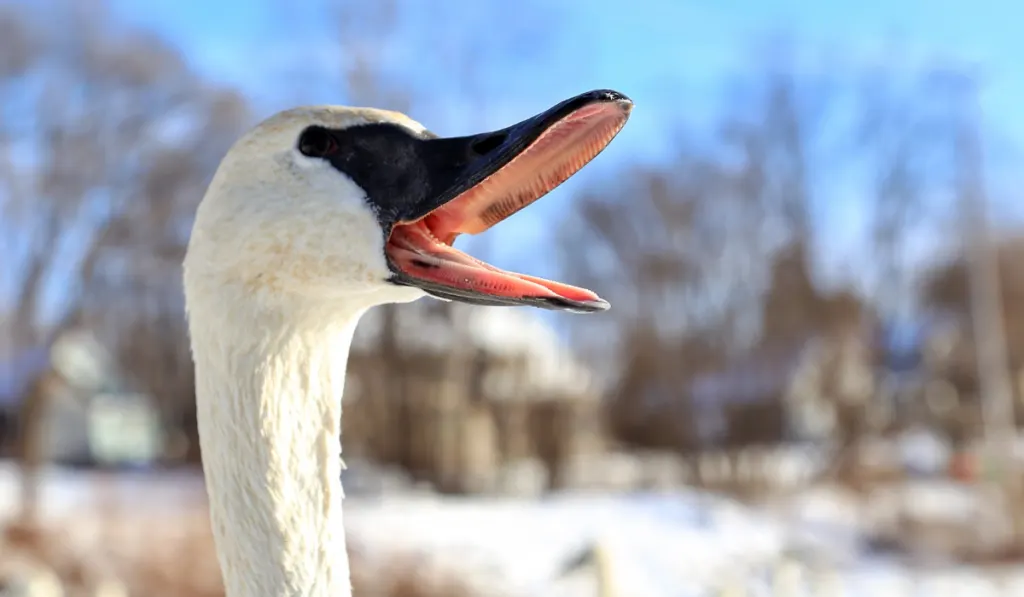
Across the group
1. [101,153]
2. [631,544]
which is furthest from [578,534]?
[101,153]

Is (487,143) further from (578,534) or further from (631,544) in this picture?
(578,534)

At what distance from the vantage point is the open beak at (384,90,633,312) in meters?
1.21

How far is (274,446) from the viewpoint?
1391mm

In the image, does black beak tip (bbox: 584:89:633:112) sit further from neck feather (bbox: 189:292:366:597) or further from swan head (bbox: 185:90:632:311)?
neck feather (bbox: 189:292:366:597)

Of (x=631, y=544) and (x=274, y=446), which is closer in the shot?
(x=274, y=446)

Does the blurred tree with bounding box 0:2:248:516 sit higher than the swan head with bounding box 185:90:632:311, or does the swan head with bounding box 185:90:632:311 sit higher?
the blurred tree with bounding box 0:2:248:516

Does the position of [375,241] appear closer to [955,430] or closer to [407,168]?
[407,168]

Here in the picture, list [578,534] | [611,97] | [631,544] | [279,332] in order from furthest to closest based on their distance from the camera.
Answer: [578,534]
[631,544]
[279,332]
[611,97]

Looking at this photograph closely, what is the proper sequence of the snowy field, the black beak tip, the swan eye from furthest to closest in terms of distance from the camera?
1. the snowy field
2. the swan eye
3. the black beak tip

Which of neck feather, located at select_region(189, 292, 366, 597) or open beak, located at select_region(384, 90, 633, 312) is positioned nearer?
open beak, located at select_region(384, 90, 633, 312)

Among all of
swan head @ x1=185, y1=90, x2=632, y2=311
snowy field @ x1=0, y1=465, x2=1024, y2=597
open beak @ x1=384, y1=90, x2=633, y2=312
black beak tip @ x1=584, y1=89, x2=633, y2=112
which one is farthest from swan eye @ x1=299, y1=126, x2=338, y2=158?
snowy field @ x1=0, y1=465, x2=1024, y2=597

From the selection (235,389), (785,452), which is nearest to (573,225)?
(785,452)

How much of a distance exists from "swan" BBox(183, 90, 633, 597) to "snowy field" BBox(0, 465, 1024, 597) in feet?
18.4

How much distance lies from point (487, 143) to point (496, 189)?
0.07 metres
